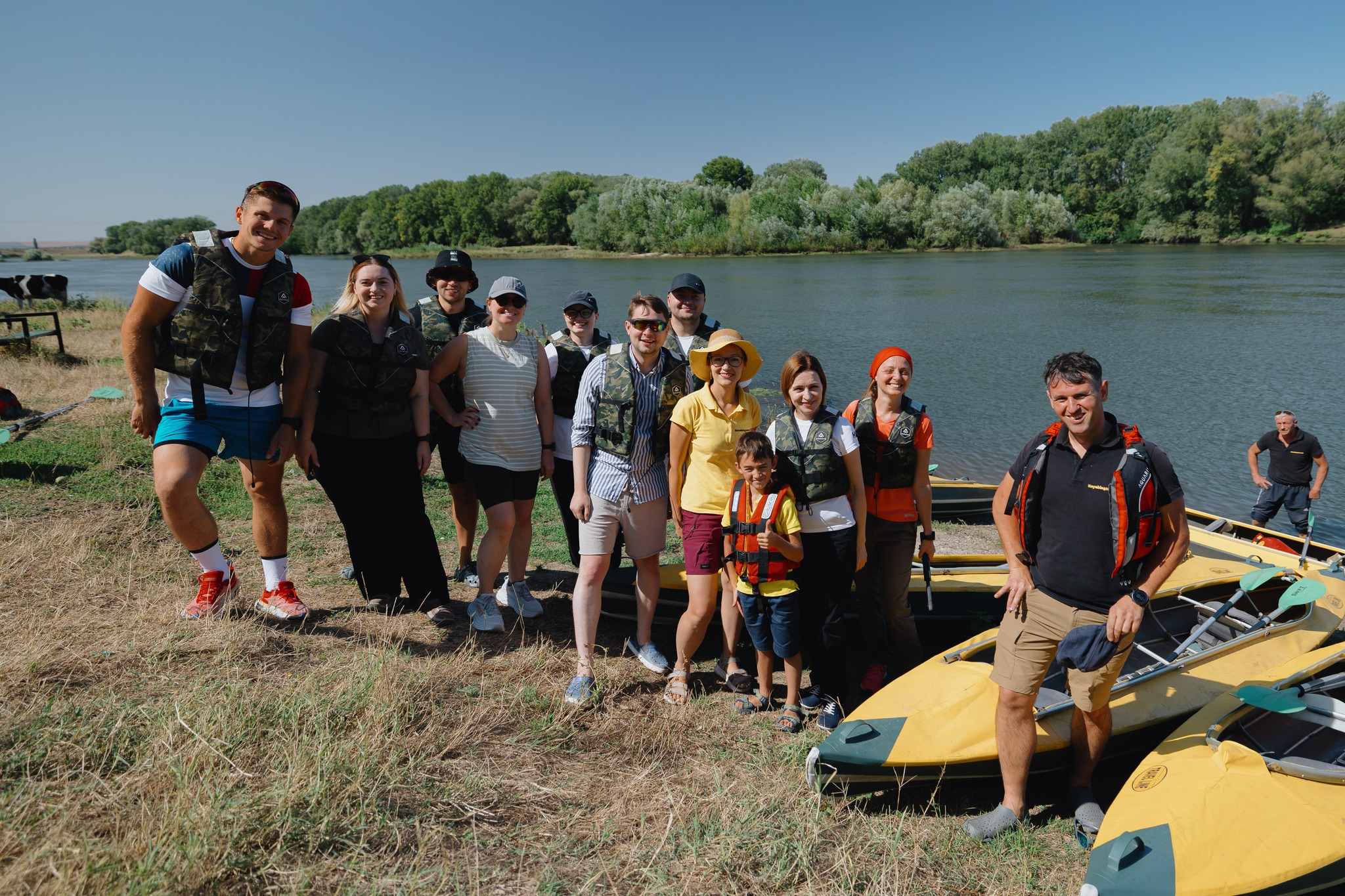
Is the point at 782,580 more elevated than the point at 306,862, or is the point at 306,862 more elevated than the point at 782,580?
the point at 782,580

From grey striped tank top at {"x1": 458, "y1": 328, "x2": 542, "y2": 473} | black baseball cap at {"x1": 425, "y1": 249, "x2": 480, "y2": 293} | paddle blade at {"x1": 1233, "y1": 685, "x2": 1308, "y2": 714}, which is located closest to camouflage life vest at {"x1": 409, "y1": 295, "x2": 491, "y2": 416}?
black baseball cap at {"x1": 425, "y1": 249, "x2": 480, "y2": 293}

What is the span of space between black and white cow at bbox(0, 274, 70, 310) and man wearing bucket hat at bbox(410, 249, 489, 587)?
1899 centimetres

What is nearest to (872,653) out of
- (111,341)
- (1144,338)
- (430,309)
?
(430,309)

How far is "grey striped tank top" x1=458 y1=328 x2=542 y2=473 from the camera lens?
4336 mm

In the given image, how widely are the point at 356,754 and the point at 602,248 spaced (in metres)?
65.5

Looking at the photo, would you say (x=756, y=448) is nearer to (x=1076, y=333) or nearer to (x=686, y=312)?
(x=686, y=312)

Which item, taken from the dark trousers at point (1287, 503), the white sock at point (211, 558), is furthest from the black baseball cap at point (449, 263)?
the dark trousers at point (1287, 503)

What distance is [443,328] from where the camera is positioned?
16.4ft

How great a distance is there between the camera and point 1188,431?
13273 millimetres

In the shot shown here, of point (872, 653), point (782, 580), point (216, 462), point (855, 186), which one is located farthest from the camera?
point (855, 186)

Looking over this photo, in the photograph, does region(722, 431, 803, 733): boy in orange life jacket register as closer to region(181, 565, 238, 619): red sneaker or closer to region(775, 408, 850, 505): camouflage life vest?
region(775, 408, 850, 505): camouflage life vest

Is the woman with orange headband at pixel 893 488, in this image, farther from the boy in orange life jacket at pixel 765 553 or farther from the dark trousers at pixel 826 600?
the boy in orange life jacket at pixel 765 553

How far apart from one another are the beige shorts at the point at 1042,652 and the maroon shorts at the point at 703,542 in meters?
1.42

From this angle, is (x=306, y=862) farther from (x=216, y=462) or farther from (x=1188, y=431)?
(x=1188, y=431)
